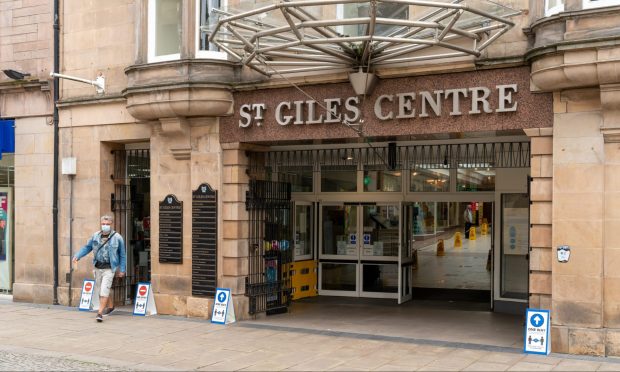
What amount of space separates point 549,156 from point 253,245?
528 cm

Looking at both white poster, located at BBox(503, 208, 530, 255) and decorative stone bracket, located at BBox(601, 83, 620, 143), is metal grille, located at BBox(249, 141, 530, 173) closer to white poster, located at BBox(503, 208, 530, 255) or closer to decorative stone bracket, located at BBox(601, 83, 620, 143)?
white poster, located at BBox(503, 208, 530, 255)

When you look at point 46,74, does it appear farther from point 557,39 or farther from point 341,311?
point 557,39

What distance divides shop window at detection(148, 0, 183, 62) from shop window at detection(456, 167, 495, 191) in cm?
606

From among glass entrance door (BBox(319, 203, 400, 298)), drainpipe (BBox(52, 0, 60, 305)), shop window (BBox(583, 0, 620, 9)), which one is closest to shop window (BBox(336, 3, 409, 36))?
shop window (BBox(583, 0, 620, 9))

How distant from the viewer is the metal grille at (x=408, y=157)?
10711 millimetres

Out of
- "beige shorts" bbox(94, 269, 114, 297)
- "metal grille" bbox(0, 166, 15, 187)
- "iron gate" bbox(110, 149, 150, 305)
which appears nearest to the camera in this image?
"beige shorts" bbox(94, 269, 114, 297)

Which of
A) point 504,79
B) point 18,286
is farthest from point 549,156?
point 18,286

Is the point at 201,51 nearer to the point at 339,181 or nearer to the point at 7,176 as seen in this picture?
the point at 339,181

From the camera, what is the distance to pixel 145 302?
39.5 ft

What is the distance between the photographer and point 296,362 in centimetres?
841

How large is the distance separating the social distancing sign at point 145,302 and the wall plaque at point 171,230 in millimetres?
629

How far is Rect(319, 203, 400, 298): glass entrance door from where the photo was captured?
13930mm

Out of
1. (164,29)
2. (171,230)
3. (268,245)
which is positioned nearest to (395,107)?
(268,245)

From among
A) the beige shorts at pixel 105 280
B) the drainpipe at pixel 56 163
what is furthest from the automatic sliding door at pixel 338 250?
the drainpipe at pixel 56 163
